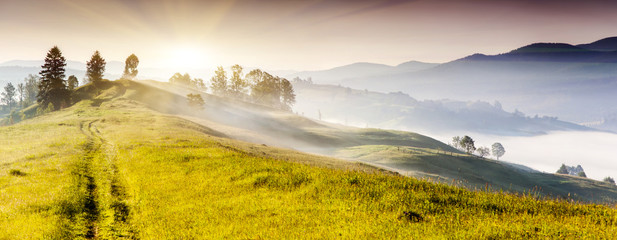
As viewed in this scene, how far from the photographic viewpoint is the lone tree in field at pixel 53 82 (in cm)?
9054

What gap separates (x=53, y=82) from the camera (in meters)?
91.5

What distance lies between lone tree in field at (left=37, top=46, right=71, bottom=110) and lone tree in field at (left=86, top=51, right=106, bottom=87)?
1990 cm

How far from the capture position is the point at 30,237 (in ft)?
30.9

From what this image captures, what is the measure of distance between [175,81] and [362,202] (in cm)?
20889

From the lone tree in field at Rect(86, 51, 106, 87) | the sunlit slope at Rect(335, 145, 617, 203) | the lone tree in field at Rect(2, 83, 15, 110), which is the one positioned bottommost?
the sunlit slope at Rect(335, 145, 617, 203)

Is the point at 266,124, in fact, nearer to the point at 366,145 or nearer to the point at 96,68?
the point at 366,145

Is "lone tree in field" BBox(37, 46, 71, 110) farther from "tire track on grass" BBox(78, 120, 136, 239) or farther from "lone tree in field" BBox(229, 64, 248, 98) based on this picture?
"tire track on grass" BBox(78, 120, 136, 239)

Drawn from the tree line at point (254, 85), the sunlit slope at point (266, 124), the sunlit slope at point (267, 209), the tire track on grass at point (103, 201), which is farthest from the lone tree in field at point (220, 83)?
the sunlit slope at point (267, 209)

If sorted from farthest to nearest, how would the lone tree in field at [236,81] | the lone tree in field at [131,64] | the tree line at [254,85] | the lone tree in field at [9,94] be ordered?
the lone tree in field at [9,94], the tree line at [254,85], the lone tree in field at [236,81], the lone tree in field at [131,64]

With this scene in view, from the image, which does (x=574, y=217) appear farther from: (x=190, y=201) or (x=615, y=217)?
(x=190, y=201)

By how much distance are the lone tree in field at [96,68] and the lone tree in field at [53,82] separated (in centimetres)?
1990

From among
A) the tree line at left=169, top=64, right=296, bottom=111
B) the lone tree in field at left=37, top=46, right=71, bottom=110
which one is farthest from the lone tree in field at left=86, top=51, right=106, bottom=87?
the tree line at left=169, top=64, right=296, bottom=111

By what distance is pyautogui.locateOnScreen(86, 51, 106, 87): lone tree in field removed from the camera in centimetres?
11300

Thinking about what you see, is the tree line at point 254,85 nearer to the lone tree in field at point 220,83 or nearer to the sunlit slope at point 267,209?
the lone tree in field at point 220,83
